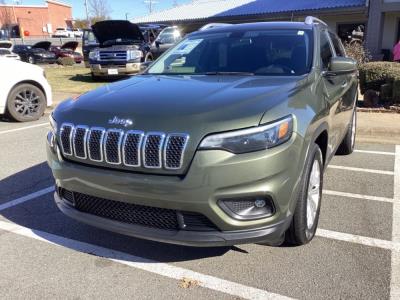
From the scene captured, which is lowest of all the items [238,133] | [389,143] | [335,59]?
[389,143]

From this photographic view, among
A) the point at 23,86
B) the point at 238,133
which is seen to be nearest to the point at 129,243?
the point at 238,133

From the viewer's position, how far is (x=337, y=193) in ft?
15.4

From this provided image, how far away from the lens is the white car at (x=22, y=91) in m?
8.54

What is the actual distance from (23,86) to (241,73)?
20.6 ft

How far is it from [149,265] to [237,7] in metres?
25.6

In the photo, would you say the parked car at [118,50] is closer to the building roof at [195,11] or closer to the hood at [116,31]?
the hood at [116,31]

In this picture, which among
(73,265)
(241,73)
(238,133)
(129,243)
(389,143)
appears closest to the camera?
(238,133)

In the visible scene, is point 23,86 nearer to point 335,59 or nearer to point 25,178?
point 25,178

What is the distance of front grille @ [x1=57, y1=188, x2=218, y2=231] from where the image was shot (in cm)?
281

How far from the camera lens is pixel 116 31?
15.1 meters

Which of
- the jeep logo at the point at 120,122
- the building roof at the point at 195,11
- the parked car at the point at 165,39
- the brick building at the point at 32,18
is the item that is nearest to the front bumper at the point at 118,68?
the parked car at the point at 165,39

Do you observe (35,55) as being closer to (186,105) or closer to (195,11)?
(195,11)

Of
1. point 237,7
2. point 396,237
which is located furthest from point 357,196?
point 237,7

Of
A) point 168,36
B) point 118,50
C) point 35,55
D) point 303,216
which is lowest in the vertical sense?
point 35,55
